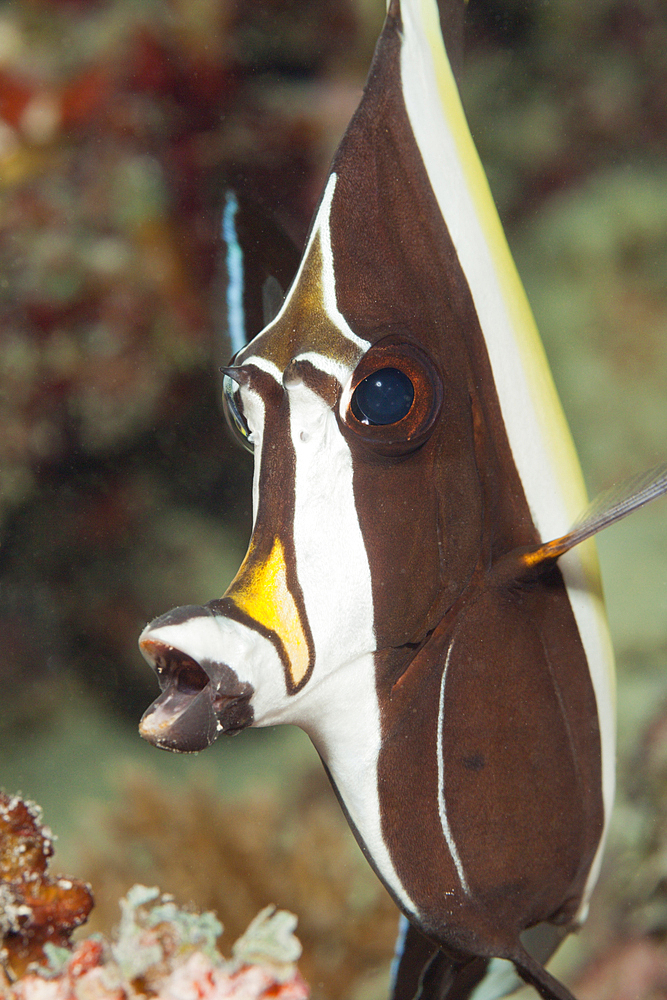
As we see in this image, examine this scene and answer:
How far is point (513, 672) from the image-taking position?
2.06ft

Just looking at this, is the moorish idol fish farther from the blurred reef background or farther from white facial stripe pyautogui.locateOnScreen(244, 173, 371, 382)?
the blurred reef background

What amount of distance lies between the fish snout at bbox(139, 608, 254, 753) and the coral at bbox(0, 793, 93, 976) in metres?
0.57

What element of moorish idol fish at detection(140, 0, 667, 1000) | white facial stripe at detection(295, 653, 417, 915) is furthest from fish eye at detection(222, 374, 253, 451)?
white facial stripe at detection(295, 653, 417, 915)

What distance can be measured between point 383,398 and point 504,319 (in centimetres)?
21

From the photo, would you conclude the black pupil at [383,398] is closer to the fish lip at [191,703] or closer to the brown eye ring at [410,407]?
the brown eye ring at [410,407]

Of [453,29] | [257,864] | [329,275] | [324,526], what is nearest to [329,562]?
[324,526]

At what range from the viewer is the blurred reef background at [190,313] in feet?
4.17

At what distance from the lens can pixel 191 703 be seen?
43cm

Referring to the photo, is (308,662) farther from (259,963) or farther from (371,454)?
(259,963)

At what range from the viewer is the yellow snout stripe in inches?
17.8

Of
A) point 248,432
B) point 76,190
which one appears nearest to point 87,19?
point 76,190

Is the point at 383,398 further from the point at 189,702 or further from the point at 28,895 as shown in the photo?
the point at 28,895

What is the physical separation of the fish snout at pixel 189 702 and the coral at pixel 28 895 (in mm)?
569

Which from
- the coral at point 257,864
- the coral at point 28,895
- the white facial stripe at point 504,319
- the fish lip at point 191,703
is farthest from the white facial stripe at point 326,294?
the coral at point 257,864
